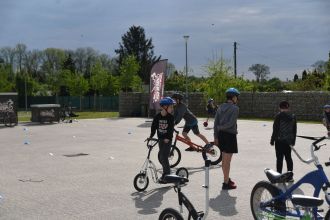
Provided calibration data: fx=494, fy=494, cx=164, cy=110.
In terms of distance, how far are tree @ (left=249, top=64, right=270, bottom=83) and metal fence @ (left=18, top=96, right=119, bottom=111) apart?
149ft

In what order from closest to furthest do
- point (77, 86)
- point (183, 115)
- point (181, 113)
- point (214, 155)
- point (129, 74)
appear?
1. point (214, 155)
2. point (181, 113)
3. point (183, 115)
4. point (129, 74)
5. point (77, 86)

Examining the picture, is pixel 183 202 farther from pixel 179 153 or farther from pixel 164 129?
pixel 179 153

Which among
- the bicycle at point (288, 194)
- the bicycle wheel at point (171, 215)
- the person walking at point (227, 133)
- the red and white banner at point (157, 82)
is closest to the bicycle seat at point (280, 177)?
the bicycle at point (288, 194)

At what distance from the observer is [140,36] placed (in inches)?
3349

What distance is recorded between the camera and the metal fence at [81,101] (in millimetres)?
64500

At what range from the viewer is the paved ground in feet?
23.7

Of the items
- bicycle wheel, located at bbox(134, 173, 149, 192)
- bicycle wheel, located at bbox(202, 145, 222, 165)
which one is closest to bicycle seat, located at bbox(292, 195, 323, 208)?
bicycle wheel, located at bbox(134, 173, 149, 192)

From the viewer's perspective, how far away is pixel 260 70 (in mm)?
102625

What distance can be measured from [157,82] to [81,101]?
39.9 meters

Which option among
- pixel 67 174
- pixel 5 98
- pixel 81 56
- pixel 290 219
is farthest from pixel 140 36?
pixel 290 219

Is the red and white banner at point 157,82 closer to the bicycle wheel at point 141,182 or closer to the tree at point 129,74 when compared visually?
the bicycle wheel at point 141,182

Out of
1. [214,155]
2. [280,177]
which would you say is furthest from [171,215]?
[214,155]

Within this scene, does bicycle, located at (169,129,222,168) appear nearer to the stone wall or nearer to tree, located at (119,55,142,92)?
the stone wall

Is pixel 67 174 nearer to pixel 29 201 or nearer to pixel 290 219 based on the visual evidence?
pixel 29 201
